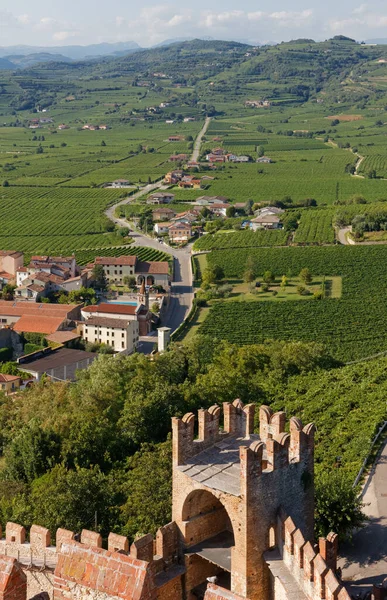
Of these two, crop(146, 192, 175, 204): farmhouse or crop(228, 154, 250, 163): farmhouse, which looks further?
crop(228, 154, 250, 163): farmhouse

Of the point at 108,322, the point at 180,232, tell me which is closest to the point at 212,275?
the point at 108,322

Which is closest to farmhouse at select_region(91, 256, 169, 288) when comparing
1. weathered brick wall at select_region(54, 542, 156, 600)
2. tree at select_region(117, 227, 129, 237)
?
tree at select_region(117, 227, 129, 237)

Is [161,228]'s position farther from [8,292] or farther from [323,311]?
[323,311]

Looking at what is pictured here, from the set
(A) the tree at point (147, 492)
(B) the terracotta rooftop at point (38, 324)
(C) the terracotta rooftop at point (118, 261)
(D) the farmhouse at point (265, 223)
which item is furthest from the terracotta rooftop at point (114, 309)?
(D) the farmhouse at point (265, 223)

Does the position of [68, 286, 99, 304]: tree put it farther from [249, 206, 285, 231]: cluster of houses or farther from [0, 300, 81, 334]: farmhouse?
[249, 206, 285, 231]: cluster of houses

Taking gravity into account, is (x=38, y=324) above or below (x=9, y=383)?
above

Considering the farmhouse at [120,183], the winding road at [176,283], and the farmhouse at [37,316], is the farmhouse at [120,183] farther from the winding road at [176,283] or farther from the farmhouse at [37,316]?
the farmhouse at [37,316]

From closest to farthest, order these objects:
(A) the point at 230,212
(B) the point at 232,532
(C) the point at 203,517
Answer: (C) the point at 203,517, (B) the point at 232,532, (A) the point at 230,212
